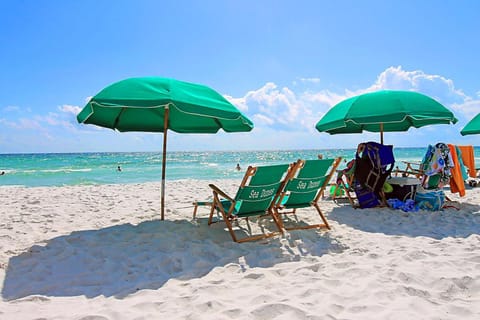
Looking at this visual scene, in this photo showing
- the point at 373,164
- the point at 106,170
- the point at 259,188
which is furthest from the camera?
the point at 106,170

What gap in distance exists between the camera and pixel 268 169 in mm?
3736

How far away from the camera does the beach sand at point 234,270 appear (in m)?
2.23

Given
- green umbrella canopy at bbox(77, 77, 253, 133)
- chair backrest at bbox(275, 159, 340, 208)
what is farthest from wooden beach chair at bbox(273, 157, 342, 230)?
green umbrella canopy at bbox(77, 77, 253, 133)

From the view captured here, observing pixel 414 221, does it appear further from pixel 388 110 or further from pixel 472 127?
pixel 472 127

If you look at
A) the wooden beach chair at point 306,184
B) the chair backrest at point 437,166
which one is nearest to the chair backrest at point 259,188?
the wooden beach chair at point 306,184

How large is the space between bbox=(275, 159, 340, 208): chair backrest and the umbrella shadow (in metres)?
0.80

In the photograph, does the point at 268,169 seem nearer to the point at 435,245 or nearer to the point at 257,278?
the point at 257,278

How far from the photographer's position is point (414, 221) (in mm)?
4719

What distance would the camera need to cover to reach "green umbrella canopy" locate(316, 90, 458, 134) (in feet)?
16.7

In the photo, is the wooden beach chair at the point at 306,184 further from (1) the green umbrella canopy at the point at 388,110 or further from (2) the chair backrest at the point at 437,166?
(2) the chair backrest at the point at 437,166

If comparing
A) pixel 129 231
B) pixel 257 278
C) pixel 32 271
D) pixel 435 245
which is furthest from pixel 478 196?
pixel 32 271

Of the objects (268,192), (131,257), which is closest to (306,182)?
(268,192)

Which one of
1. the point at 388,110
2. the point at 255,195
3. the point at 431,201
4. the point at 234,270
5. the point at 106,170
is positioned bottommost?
the point at 106,170

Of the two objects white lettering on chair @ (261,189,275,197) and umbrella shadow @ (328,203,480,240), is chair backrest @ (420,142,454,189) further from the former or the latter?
white lettering on chair @ (261,189,275,197)
